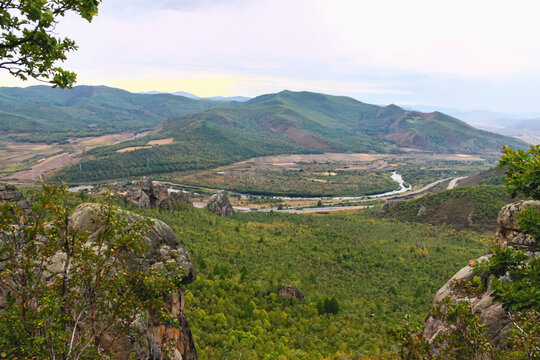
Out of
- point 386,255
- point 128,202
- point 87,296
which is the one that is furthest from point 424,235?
point 87,296

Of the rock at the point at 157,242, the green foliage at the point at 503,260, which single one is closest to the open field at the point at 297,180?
the rock at the point at 157,242

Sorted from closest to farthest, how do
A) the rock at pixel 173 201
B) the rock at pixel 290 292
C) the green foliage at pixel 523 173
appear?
1. the green foliage at pixel 523 173
2. the rock at pixel 290 292
3. the rock at pixel 173 201

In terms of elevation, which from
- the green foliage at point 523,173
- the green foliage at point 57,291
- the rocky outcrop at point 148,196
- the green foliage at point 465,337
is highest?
the green foliage at point 523,173

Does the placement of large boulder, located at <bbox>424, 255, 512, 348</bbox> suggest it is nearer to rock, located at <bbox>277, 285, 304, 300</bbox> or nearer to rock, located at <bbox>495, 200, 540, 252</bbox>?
rock, located at <bbox>495, 200, 540, 252</bbox>

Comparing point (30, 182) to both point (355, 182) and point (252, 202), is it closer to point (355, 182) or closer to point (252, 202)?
point (252, 202)

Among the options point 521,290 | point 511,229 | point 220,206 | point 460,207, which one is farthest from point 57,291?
point 460,207

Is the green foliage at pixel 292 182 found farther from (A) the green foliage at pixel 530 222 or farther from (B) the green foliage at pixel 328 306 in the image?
(A) the green foliage at pixel 530 222
